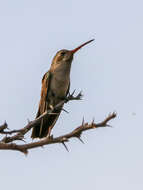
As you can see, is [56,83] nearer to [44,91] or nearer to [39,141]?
[44,91]

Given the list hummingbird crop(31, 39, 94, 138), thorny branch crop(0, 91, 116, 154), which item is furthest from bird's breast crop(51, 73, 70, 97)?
thorny branch crop(0, 91, 116, 154)

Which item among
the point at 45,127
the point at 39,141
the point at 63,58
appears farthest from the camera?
the point at 63,58

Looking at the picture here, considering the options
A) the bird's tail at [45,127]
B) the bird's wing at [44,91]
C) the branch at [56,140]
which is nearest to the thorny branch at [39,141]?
the branch at [56,140]

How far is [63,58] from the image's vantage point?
470 inches

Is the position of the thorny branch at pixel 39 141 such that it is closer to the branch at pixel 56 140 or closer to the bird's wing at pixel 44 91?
the branch at pixel 56 140

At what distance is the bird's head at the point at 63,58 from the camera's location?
11.7m

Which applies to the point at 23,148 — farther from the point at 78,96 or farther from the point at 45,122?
the point at 45,122

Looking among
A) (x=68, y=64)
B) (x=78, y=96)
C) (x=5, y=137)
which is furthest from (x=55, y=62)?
(x=5, y=137)

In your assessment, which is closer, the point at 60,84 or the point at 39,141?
the point at 39,141

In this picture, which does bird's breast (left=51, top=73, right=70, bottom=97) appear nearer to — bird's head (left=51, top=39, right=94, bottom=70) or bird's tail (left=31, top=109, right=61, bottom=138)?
bird's head (left=51, top=39, right=94, bottom=70)

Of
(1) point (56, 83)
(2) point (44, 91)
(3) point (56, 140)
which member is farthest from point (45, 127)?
(3) point (56, 140)

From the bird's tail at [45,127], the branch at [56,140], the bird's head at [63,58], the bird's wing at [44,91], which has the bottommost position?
the bird's tail at [45,127]

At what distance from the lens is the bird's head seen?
11.7 metres

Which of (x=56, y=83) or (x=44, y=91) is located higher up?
(x=56, y=83)
